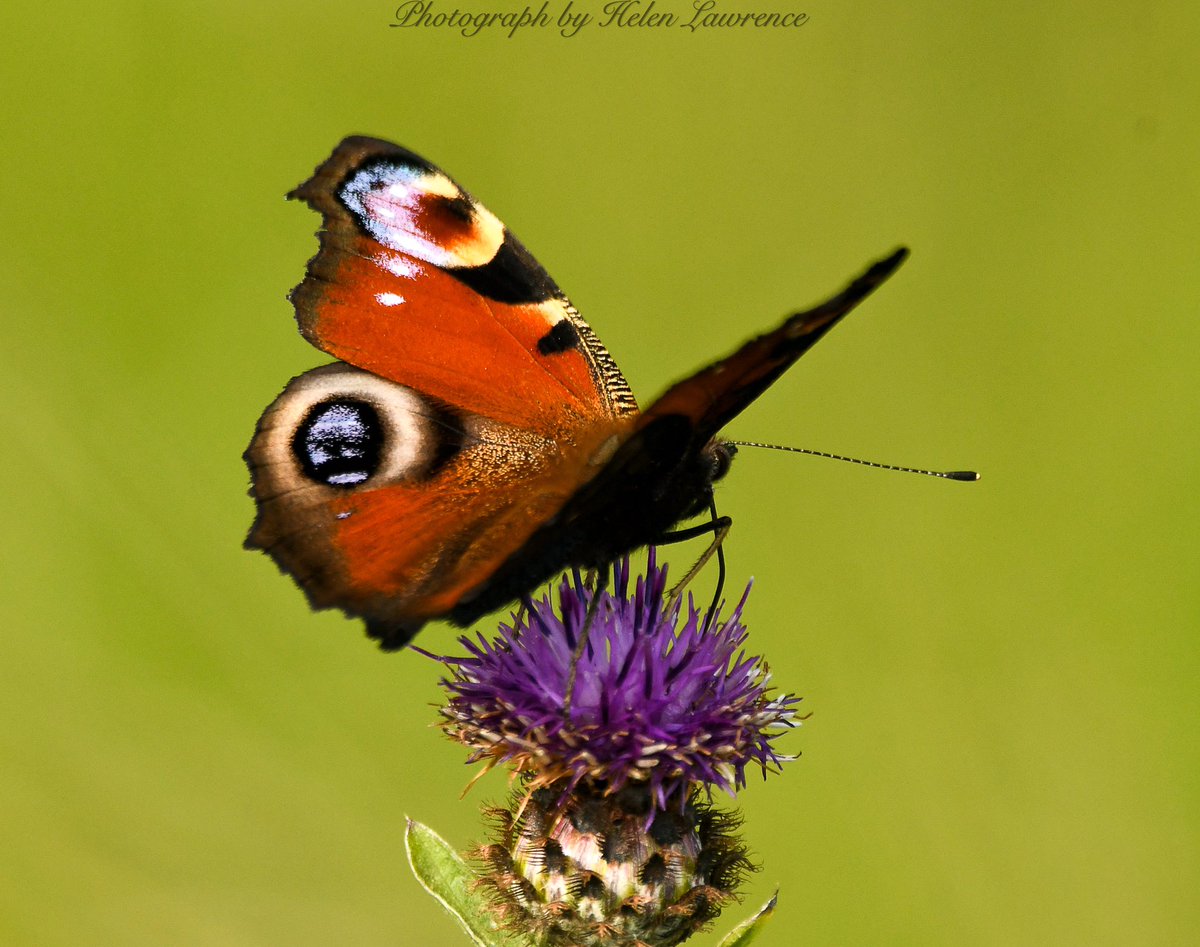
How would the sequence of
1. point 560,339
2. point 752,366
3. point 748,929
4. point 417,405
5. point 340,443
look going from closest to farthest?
point 752,366, point 748,929, point 340,443, point 417,405, point 560,339

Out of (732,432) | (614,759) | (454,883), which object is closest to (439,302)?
(614,759)

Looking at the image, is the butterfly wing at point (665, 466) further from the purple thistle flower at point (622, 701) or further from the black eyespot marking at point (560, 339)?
the black eyespot marking at point (560, 339)

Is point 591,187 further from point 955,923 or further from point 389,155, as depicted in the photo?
point 955,923

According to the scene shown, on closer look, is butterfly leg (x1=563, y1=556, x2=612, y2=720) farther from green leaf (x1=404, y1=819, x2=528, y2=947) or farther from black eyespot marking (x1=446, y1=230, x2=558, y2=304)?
black eyespot marking (x1=446, y1=230, x2=558, y2=304)

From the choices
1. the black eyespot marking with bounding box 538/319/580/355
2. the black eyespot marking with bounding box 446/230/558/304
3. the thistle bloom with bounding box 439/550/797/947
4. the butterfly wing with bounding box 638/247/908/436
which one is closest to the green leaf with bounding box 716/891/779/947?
the thistle bloom with bounding box 439/550/797/947

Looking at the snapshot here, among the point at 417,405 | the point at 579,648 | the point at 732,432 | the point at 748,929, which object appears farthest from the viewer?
the point at 732,432

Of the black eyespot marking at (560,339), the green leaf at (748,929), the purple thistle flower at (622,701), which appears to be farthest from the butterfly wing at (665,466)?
the green leaf at (748,929)

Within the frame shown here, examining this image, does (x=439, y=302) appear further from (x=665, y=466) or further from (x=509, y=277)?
(x=665, y=466)

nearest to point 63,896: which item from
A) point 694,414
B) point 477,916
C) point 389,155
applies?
point 477,916
